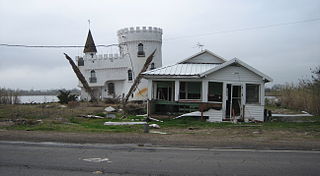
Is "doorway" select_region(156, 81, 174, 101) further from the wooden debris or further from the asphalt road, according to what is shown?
the wooden debris

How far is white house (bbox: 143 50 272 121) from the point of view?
20.2 meters

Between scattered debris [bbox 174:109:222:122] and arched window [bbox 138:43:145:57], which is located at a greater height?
arched window [bbox 138:43:145:57]

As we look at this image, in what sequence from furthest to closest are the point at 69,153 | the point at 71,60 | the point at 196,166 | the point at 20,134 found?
the point at 71,60, the point at 20,134, the point at 69,153, the point at 196,166

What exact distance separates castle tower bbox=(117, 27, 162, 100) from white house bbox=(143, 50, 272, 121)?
21.3 m

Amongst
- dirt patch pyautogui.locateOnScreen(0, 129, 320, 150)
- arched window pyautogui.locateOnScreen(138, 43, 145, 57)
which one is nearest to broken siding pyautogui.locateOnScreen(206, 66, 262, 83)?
dirt patch pyautogui.locateOnScreen(0, 129, 320, 150)

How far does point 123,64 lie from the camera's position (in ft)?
147

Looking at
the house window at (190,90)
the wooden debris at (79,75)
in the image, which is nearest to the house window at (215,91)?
the house window at (190,90)

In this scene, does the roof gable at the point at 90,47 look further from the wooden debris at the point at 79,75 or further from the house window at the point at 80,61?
the wooden debris at the point at 79,75

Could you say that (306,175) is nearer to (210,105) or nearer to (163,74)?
(210,105)

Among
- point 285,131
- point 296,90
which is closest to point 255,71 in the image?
point 285,131

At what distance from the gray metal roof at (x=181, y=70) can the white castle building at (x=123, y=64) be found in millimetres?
18865

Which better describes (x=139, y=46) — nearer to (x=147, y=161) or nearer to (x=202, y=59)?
(x=202, y=59)

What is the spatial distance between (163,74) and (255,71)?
603 centimetres

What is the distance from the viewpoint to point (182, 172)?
6.98m
